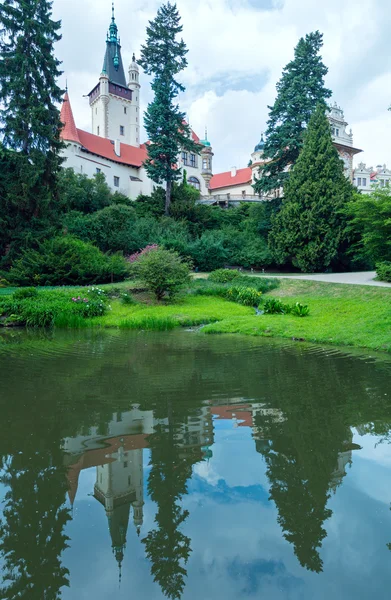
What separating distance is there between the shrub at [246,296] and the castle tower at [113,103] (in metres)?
44.8

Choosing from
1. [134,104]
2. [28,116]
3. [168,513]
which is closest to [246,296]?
[168,513]

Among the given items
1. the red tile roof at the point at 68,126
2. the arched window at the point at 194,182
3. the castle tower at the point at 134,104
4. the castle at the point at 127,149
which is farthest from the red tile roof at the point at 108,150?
the castle tower at the point at 134,104

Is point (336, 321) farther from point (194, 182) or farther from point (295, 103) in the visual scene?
point (194, 182)

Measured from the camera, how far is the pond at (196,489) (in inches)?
89.0

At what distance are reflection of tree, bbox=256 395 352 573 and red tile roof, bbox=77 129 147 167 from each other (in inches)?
1653

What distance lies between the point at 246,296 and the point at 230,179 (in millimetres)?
48194

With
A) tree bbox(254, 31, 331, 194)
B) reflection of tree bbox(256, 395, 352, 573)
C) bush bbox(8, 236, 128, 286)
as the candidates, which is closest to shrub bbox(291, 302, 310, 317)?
reflection of tree bbox(256, 395, 352, 573)

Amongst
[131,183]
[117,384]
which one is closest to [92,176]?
[131,183]

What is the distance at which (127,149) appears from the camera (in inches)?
1907

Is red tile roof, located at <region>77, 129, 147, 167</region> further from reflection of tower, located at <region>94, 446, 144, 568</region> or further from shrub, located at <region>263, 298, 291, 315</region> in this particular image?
reflection of tower, located at <region>94, 446, 144, 568</region>

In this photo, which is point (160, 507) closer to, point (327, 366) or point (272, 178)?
point (327, 366)

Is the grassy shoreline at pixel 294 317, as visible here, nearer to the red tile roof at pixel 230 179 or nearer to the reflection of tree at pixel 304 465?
the reflection of tree at pixel 304 465

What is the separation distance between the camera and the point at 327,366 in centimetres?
739

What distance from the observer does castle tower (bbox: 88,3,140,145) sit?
178 feet
